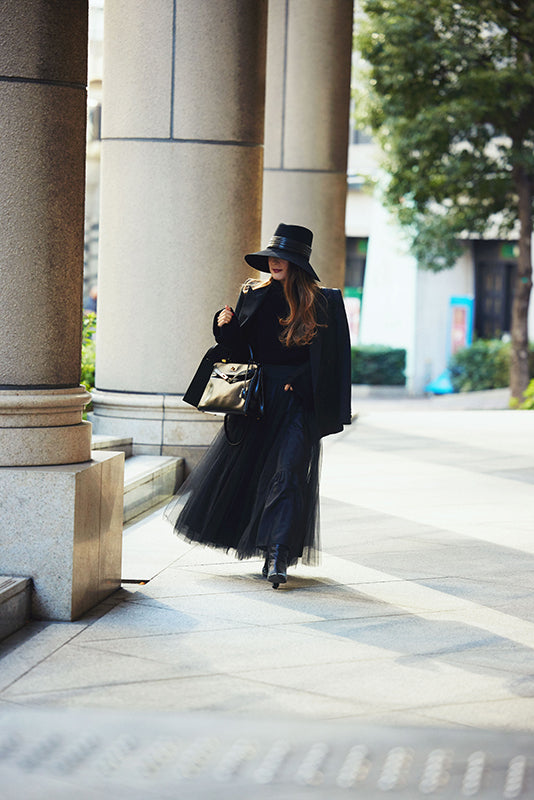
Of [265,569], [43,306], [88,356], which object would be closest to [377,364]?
[88,356]

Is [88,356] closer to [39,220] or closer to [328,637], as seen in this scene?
[39,220]

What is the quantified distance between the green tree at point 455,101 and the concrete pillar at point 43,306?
16.5m

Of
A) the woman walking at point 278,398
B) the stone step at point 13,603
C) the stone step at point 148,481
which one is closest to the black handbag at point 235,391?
the woman walking at point 278,398

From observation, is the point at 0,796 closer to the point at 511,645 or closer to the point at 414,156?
the point at 511,645

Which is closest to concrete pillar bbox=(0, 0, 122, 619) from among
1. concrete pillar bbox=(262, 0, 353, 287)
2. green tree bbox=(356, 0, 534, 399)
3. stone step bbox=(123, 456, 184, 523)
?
stone step bbox=(123, 456, 184, 523)

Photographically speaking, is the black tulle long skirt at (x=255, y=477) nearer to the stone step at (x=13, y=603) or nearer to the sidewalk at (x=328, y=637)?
the sidewalk at (x=328, y=637)

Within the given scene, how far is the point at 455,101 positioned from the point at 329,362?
15.9 meters

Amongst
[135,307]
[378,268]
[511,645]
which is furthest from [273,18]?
[378,268]

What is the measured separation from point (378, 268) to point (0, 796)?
30.1 m

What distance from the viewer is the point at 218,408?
619 cm

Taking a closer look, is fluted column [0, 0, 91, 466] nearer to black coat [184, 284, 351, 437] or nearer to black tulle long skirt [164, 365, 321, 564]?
black tulle long skirt [164, 365, 321, 564]

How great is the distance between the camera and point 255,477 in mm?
6250

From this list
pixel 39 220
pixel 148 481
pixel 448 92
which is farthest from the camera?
pixel 448 92

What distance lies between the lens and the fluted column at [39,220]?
5.19m
